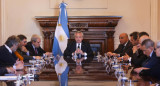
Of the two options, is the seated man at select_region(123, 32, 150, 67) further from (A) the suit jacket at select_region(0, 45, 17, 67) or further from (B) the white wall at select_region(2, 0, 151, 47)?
(B) the white wall at select_region(2, 0, 151, 47)

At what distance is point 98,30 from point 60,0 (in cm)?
154

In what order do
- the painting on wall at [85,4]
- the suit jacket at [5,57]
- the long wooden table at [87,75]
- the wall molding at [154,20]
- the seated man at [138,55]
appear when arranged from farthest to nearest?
the painting on wall at [85,4]
the wall molding at [154,20]
the seated man at [138,55]
the suit jacket at [5,57]
the long wooden table at [87,75]

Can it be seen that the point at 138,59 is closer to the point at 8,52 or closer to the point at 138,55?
the point at 138,55

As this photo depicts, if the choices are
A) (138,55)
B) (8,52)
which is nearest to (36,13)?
(8,52)

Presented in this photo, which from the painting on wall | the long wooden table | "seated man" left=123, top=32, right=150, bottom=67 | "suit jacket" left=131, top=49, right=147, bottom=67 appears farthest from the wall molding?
the long wooden table

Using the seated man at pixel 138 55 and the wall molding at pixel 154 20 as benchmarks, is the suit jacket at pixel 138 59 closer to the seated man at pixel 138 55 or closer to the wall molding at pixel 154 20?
the seated man at pixel 138 55

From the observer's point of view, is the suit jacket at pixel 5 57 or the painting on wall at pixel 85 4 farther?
the painting on wall at pixel 85 4

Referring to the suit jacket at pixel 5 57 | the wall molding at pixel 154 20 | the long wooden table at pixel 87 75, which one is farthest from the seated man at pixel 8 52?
the wall molding at pixel 154 20

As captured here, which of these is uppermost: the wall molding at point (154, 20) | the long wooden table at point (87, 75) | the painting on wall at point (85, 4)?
the painting on wall at point (85, 4)

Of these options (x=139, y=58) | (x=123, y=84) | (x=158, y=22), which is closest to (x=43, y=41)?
(x=158, y=22)

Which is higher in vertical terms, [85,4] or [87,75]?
[85,4]

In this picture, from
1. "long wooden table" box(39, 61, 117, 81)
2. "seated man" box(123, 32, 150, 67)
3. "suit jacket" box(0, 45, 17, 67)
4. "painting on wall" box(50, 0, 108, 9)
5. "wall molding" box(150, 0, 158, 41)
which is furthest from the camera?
"painting on wall" box(50, 0, 108, 9)

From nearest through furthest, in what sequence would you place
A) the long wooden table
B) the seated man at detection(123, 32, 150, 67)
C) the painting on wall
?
the long wooden table < the seated man at detection(123, 32, 150, 67) < the painting on wall

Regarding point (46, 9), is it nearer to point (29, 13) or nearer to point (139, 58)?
point (29, 13)
